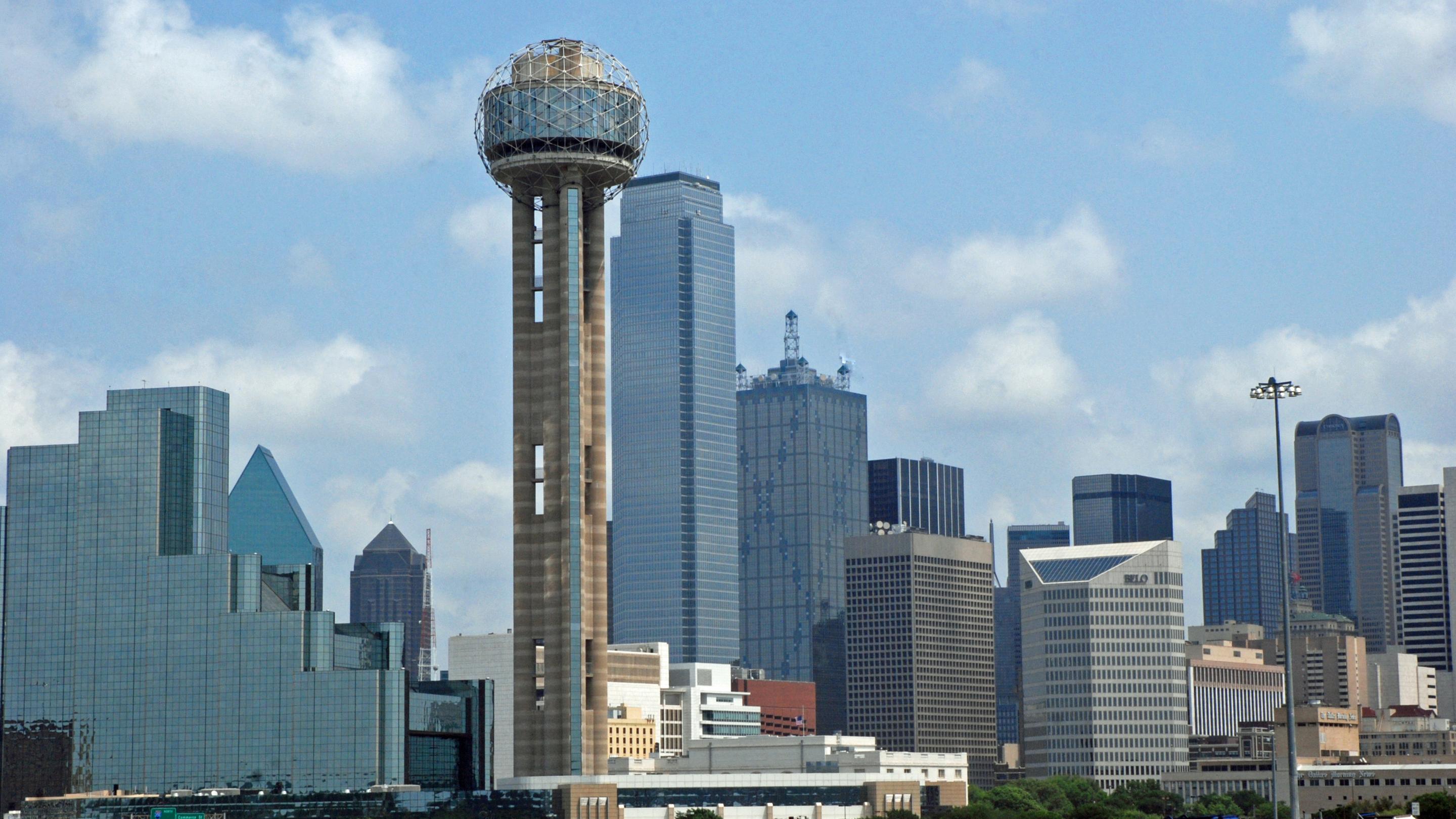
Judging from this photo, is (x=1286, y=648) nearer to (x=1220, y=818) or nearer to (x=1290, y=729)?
(x=1290, y=729)

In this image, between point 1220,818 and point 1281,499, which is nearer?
point 1281,499

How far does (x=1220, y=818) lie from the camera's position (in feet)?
639

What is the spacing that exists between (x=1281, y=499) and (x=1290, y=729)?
16865 millimetres

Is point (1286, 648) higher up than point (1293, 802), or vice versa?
point (1286, 648)

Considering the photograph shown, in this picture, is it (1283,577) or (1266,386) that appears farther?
(1266,386)

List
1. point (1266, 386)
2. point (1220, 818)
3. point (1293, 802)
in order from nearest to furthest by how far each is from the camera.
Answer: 1. point (1293, 802)
2. point (1266, 386)
3. point (1220, 818)

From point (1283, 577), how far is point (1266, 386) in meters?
18.7

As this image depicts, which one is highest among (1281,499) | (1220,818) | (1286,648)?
(1281,499)

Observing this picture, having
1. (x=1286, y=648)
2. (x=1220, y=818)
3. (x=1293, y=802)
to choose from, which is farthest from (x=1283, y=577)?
(x=1220, y=818)

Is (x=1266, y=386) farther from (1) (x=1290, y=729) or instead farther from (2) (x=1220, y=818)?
(2) (x=1220, y=818)

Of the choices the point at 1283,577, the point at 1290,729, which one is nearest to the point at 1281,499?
the point at 1283,577

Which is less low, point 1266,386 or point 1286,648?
point 1266,386

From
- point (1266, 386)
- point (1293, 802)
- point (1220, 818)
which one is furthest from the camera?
point (1220, 818)

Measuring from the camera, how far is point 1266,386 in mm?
172125
